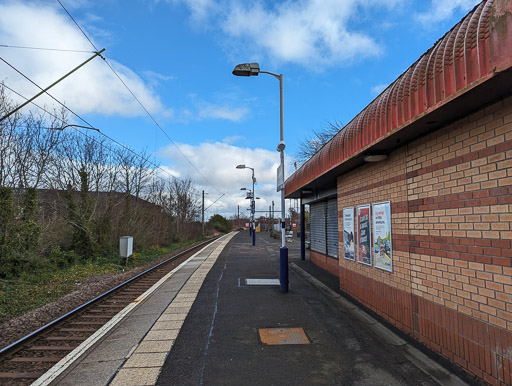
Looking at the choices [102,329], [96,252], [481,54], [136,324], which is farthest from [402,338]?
[96,252]

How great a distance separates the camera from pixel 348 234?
863 centimetres

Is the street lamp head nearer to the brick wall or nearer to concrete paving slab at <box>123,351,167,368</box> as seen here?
Result: the brick wall

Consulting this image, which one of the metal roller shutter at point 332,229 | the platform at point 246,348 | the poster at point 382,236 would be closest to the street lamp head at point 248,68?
the poster at point 382,236

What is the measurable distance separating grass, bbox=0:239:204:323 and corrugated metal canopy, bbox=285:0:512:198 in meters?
8.48

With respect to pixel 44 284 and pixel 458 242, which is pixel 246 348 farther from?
pixel 44 284

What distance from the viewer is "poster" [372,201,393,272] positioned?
247 inches

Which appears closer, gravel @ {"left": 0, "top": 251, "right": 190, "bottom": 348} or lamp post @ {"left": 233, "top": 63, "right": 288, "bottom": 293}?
gravel @ {"left": 0, "top": 251, "right": 190, "bottom": 348}

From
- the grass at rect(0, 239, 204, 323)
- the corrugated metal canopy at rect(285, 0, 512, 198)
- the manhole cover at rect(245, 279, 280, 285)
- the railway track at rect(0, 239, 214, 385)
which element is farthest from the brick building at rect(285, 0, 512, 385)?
the grass at rect(0, 239, 204, 323)

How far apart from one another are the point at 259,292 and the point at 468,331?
5801mm

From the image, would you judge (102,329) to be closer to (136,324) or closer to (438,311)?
(136,324)

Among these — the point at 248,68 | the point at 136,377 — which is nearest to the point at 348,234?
the point at 248,68

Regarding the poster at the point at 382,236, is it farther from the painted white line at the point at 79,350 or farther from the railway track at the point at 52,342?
the railway track at the point at 52,342

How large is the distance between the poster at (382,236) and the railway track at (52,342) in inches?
218

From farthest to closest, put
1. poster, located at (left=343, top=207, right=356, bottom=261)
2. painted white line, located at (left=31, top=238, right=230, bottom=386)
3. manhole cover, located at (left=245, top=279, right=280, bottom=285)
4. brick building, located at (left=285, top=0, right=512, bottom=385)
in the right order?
manhole cover, located at (left=245, top=279, right=280, bottom=285), poster, located at (left=343, top=207, right=356, bottom=261), painted white line, located at (left=31, top=238, right=230, bottom=386), brick building, located at (left=285, top=0, right=512, bottom=385)
